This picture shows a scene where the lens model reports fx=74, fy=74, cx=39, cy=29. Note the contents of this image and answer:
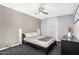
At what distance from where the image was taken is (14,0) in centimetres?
100

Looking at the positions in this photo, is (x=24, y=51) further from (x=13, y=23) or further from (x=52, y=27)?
(x=52, y=27)

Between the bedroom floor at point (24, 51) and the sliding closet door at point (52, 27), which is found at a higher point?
the sliding closet door at point (52, 27)

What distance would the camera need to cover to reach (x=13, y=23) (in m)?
1.30

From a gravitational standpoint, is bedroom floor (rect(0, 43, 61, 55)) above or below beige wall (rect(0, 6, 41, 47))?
below

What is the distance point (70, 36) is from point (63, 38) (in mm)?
123

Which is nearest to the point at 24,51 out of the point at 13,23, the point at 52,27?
the point at 13,23

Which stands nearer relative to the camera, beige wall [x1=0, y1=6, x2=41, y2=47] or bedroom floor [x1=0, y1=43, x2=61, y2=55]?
bedroom floor [x1=0, y1=43, x2=61, y2=55]

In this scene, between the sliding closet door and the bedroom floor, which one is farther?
the sliding closet door

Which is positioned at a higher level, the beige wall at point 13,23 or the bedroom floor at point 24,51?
the beige wall at point 13,23

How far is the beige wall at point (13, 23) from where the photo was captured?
1298 mm

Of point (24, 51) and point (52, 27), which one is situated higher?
point (52, 27)

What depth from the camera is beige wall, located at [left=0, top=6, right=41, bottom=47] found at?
1298 millimetres

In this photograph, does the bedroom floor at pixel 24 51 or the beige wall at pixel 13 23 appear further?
the beige wall at pixel 13 23

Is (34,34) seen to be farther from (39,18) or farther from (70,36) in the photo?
(70,36)
